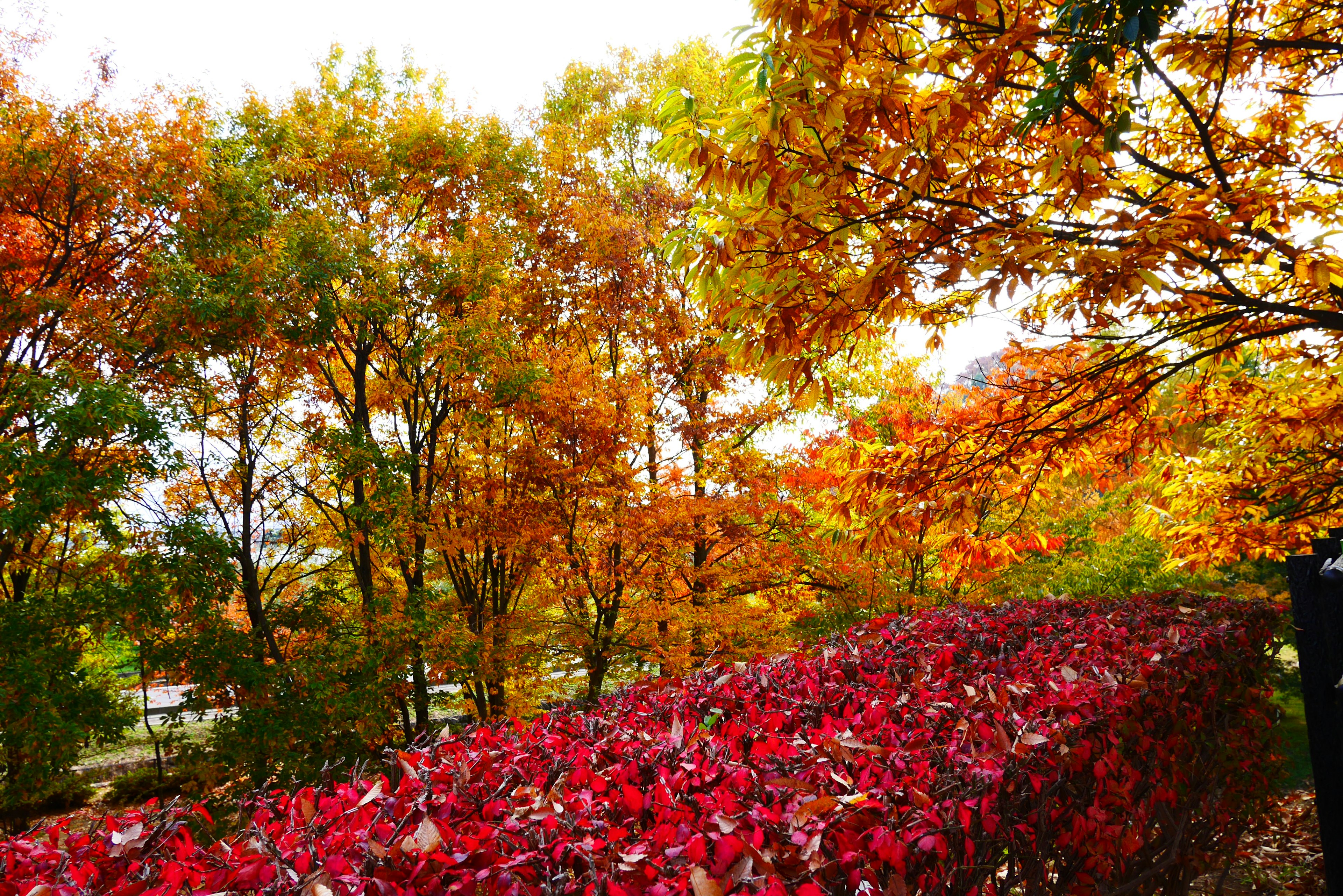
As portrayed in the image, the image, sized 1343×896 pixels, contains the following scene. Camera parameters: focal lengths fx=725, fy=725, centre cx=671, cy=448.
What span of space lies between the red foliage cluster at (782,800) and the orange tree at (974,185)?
4.03 feet

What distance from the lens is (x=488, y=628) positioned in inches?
427

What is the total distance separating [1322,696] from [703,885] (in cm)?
379

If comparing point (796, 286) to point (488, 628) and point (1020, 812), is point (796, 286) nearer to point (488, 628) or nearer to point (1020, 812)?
point (1020, 812)

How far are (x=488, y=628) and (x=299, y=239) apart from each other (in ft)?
19.9

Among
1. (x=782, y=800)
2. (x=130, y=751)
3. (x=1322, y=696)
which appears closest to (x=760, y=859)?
(x=782, y=800)

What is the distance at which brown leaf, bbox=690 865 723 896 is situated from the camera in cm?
142

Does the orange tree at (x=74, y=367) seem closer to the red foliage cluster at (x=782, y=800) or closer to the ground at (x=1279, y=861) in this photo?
the red foliage cluster at (x=782, y=800)

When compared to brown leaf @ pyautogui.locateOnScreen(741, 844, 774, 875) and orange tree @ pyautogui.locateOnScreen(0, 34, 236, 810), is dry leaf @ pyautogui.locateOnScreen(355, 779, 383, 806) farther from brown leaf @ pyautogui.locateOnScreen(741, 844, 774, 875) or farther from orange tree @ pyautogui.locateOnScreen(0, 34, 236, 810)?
orange tree @ pyautogui.locateOnScreen(0, 34, 236, 810)

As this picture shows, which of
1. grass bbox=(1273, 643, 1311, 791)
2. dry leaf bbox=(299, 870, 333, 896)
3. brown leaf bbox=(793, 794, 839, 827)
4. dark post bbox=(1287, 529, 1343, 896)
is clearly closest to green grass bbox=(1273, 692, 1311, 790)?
grass bbox=(1273, 643, 1311, 791)

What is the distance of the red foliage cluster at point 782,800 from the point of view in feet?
5.20

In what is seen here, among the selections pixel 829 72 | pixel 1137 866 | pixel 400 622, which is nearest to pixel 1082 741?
pixel 1137 866

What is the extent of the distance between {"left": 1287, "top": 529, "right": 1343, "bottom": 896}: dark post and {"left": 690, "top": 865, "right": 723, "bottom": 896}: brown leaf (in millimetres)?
3201

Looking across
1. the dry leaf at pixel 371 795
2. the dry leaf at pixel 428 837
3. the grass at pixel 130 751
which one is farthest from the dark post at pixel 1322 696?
the grass at pixel 130 751

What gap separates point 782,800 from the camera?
185 centimetres
